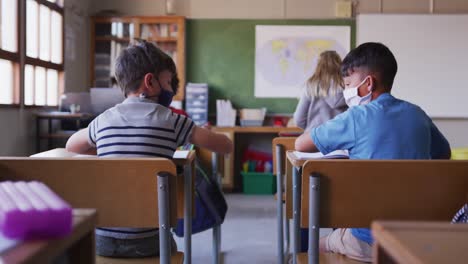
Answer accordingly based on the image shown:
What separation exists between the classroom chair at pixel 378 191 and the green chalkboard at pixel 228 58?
14.1 ft

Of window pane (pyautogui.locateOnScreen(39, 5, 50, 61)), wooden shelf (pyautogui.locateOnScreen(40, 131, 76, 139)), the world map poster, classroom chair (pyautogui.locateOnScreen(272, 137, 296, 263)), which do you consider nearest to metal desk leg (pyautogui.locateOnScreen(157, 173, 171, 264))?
classroom chair (pyautogui.locateOnScreen(272, 137, 296, 263))

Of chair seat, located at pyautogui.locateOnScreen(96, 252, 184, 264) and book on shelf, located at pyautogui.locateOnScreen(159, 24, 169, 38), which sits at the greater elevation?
book on shelf, located at pyautogui.locateOnScreen(159, 24, 169, 38)

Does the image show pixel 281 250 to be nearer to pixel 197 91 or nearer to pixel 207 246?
pixel 207 246

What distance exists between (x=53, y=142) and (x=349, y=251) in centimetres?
328

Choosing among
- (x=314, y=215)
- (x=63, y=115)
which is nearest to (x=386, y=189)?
(x=314, y=215)

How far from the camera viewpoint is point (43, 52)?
14.8ft

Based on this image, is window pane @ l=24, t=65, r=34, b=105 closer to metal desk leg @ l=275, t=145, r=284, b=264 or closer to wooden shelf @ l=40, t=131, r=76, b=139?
wooden shelf @ l=40, t=131, r=76, b=139

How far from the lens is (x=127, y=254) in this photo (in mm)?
1601

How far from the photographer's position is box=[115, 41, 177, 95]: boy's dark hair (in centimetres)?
177

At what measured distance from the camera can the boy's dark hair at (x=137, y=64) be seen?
177cm

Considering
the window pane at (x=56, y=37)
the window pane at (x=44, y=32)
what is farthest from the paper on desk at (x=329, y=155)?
the window pane at (x=56, y=37)

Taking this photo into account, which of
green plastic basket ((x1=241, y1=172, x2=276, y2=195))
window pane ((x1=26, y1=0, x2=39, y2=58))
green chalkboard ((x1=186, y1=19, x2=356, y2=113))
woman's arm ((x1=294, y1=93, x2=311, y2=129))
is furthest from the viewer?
green chalkboard ((x1=186, y1=19, x2=356, y2=113))

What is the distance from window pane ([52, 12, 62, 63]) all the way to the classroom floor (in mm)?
2074

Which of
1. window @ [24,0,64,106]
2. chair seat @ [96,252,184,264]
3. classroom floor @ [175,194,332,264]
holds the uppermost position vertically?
window @ [24,0,64,106]
